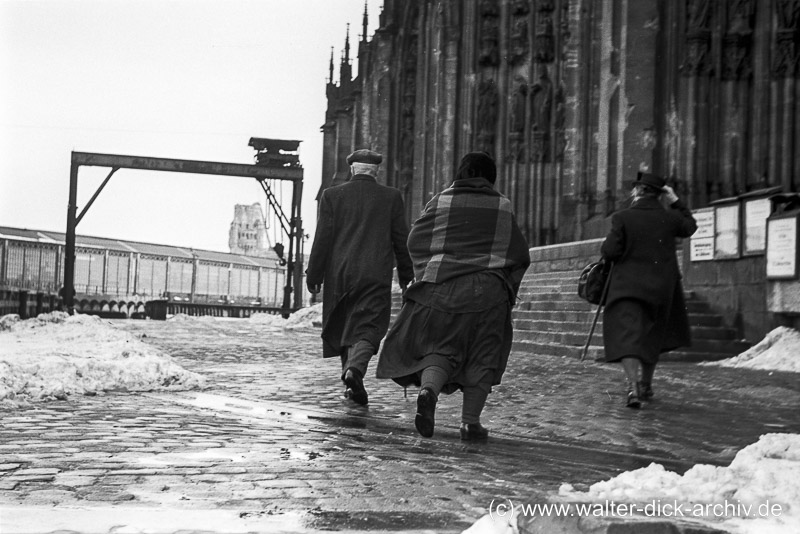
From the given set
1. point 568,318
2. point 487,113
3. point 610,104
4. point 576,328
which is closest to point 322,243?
point 576,328

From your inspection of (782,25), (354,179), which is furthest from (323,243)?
(782,25)

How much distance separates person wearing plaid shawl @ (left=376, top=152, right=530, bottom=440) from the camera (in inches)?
245

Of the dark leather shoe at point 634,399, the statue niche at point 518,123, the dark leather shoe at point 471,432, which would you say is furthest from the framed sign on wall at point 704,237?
the statue niche at point 518,123

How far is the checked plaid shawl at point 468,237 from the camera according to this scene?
6.39 metres

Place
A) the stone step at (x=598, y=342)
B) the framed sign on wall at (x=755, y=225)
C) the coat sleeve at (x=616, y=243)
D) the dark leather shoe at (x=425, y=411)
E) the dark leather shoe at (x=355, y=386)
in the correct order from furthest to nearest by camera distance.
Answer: the stone step at (x=598, y=342) → the framed sign on wall at (x=755, y=225) → the coat sleeve at (x=616, y=243) → the dark leather shoe at (x=355, y=386) → the dark leather shoe at (x=425, y=411)

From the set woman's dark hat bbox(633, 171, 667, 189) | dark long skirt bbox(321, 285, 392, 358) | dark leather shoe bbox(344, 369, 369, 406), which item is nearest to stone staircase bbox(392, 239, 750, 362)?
woman's dark hat bbox(633, 171, 667, 189)

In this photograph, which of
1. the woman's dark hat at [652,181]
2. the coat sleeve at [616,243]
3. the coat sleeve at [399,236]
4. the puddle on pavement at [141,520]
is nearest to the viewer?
the puddle on pavement at [141,520]

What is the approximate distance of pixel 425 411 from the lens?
6.05 metres

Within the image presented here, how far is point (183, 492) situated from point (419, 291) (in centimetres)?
238

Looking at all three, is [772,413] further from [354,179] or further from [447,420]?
[354,179]

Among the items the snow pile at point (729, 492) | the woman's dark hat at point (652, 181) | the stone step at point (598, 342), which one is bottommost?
the snow pile at point (729, 492)

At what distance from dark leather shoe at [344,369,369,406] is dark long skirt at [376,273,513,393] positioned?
5.07ft

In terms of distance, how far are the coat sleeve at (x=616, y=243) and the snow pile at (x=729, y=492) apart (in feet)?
12.9

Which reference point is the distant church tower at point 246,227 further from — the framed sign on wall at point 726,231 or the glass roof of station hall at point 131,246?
the framed sign on wall at point 726,231
